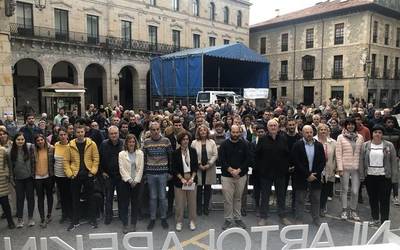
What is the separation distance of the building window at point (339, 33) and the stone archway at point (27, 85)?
28.5m

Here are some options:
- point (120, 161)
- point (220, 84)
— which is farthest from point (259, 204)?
point (220, 84)

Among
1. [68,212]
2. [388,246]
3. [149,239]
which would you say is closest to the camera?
[388,246]

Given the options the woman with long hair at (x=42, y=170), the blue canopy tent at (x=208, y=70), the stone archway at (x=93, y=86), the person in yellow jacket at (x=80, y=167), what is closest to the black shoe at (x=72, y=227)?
the person in yellow jacket at (x=80, y=167)

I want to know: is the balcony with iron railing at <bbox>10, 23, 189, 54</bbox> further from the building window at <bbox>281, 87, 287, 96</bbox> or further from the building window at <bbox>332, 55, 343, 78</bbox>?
the building window at <bbox>332, 55, 343, 78</bbox>

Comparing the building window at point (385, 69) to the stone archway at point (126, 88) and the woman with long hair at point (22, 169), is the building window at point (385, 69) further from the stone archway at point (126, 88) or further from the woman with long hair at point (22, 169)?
the woman with long hair at point (22, 169)

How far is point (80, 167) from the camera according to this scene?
5746 mm

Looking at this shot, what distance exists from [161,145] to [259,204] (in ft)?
7.80

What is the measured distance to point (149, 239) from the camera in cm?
377

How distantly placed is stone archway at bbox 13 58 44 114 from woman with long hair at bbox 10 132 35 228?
23.0m

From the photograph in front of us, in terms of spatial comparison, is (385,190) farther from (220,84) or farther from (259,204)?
(220,84)

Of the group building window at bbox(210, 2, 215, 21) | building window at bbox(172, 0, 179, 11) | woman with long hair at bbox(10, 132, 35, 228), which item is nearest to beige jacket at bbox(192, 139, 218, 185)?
woman with long hair at bbox(10, 132, 35, 228)

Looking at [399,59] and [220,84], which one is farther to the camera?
[399,59]

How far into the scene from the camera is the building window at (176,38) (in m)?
33.4

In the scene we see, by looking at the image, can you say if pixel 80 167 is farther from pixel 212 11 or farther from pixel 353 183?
pixel 212 11
